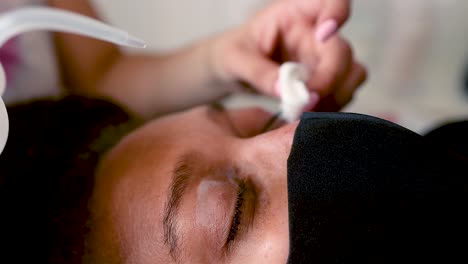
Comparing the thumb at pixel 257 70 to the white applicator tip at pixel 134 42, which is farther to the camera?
the thumb at pixel 257 70

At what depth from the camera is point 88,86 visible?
0.99 meters

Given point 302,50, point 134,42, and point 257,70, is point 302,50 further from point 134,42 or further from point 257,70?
point 134,42

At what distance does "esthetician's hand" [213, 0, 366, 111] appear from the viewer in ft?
2.27

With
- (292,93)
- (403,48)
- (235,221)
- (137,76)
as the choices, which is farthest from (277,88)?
(403,48)

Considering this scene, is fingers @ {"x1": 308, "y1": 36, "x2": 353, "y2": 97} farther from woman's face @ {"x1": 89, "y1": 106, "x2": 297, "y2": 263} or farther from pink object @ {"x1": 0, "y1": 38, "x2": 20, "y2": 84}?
pink object @ {"x1": 0, "y1": 38, "x2": 20, "y2": 84}

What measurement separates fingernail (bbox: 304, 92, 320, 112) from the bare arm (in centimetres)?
26

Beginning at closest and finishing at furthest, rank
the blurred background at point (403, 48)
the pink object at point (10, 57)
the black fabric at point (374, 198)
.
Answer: the black fabric at point (374, 198)
the pink object at point (10, 57)
the blurred background at point (403, 48)

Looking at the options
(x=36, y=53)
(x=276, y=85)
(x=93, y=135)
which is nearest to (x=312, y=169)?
(x=276, y=85)

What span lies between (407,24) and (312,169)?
87 cm

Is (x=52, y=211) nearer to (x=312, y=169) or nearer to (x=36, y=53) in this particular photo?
(x=312, y=169)

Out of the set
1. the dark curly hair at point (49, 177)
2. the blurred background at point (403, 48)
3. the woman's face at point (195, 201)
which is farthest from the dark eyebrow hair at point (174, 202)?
the blurred background at point (403, 48)

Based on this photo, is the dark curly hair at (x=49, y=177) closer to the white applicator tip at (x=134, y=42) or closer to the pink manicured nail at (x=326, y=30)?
the white applicator tip at (x=134, y=42)

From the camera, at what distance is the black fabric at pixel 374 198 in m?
0.46

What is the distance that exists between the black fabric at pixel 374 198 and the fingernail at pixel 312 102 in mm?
140
